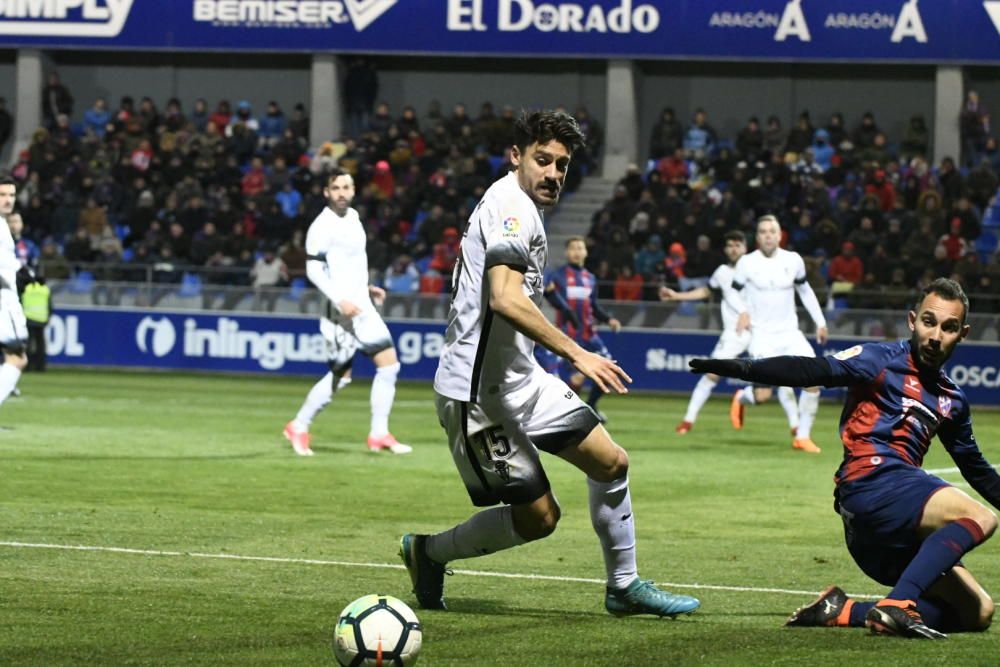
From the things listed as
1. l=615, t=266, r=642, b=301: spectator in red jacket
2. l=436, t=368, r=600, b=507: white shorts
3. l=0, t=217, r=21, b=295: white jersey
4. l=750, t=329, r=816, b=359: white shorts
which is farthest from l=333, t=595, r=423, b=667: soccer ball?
l=615, t=266, r=642, b=301: spectator in red jacket

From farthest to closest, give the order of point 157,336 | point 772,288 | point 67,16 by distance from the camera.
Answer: point 67,16 < point 157,336 < point 772,288

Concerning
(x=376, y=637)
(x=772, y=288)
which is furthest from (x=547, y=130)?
(x=772, y=288)

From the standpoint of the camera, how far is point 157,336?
94.7 feet

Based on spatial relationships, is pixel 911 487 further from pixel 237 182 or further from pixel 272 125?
pixel 272 125

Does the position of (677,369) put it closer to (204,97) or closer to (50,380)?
(50,380)

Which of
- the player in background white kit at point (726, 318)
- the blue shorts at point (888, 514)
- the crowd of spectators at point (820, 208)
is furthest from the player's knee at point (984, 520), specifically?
the crowd of spectators at point (820, 208)

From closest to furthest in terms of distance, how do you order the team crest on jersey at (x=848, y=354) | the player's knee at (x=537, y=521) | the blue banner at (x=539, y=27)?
1. the team crest on jersey at (x=848, y=354)
2. the player's knee at (x=537, y=521)
3. the blue banner at (x=539, y=27)

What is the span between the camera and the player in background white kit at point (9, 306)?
49.3 ft

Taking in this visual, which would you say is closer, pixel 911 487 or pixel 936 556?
pixel 936 556

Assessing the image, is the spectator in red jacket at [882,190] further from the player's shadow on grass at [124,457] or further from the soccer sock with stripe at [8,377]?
the soccer sock with stripe at [8,377]

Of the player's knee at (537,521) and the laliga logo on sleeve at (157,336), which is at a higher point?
the player's knee at (537,521)

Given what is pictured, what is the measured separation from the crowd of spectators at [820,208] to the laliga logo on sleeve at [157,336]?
272 inches

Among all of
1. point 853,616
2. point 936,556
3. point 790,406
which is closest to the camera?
point 936,556

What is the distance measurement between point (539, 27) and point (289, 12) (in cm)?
520
